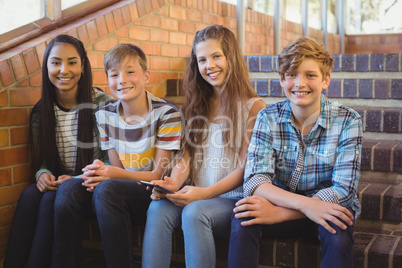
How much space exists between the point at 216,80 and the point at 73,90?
70cm

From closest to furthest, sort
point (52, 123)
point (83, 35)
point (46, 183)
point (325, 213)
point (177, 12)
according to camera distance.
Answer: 1. point (325, 213)
2. point (46, 183)
3. point (52, 123)
4. point (83, 35)
5. point (177, 12)

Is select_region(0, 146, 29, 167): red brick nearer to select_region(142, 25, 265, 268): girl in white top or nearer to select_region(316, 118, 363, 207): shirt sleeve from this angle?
select_region(142, 25, 265, 268): girl in white top

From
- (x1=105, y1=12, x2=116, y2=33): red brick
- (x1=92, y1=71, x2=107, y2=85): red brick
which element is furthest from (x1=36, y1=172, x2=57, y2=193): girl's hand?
(x1=105, y1=12, x2=116, y2=33): red brick

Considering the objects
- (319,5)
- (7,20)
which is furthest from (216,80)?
(319,5)

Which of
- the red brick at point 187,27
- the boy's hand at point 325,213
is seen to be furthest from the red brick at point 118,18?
the boy's hand at point 325,213

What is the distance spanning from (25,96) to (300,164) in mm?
1291

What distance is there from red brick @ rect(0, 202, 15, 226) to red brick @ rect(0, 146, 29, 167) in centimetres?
20

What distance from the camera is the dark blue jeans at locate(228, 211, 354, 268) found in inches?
57.0

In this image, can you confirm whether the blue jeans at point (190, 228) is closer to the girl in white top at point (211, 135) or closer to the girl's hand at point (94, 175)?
the girl in white top at point (211, 135)

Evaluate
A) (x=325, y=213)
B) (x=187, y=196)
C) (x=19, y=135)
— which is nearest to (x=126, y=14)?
(x=19, y=135)

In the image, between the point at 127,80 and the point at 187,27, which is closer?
the point at 127,80

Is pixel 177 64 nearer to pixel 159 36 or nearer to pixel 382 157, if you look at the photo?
pixel 159 36

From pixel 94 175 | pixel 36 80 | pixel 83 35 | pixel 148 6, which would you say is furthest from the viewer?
pixel 148 6

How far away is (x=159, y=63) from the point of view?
3129mm
